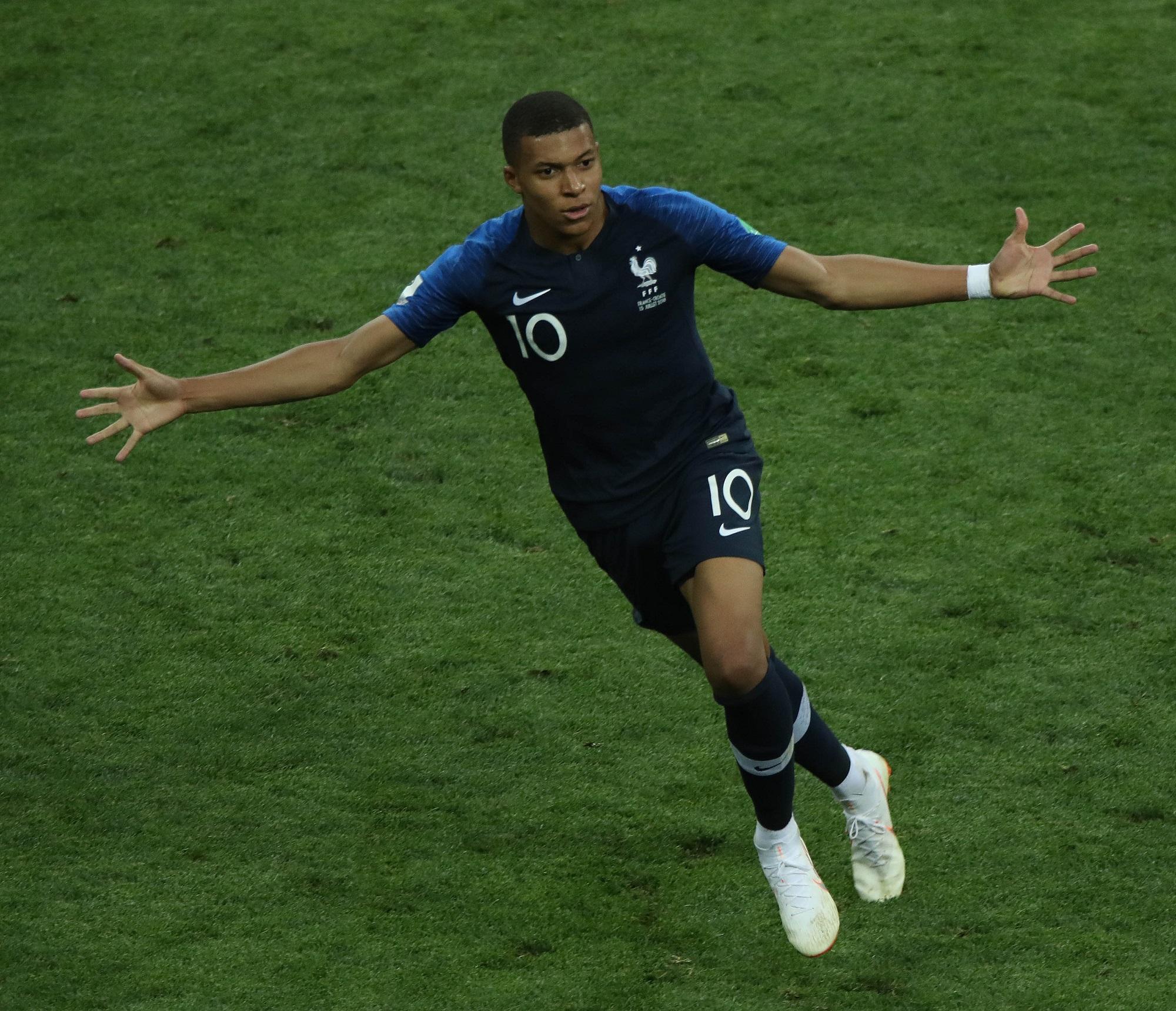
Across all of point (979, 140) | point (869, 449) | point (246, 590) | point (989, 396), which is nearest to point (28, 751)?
point (246, 590)

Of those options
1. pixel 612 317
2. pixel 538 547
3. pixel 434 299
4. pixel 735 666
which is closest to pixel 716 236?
pixel 612 317

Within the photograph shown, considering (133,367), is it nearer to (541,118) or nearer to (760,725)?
(541,118)

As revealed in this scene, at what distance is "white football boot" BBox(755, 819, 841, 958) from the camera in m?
4.39

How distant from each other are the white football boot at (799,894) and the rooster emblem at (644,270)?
1.46m

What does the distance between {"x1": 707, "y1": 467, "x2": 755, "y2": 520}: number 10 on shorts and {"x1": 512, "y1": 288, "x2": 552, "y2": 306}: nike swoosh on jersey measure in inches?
24.9

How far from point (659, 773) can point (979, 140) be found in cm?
507

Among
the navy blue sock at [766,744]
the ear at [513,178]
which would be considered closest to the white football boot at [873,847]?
the navy blue sock at [766,744]

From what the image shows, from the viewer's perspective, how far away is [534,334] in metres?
4.35

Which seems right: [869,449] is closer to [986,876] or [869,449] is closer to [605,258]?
[986,876]

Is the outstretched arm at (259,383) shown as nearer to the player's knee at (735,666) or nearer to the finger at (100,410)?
the finger at (100,410)

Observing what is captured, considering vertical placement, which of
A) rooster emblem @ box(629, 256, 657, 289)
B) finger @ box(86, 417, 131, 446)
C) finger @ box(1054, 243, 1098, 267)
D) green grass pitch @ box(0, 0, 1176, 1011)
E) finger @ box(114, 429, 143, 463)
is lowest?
green grass pitch @ box(0, 0, 1176, 1011)

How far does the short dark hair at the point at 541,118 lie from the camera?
420cm

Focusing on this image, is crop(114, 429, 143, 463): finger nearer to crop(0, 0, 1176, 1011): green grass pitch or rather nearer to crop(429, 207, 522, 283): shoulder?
crop(429, 207, 522, 283): shoulder

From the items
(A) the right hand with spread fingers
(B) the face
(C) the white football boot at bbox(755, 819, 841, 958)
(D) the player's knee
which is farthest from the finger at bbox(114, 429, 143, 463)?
(C) the white football boot at bbox(755, 819, 841, 958)
